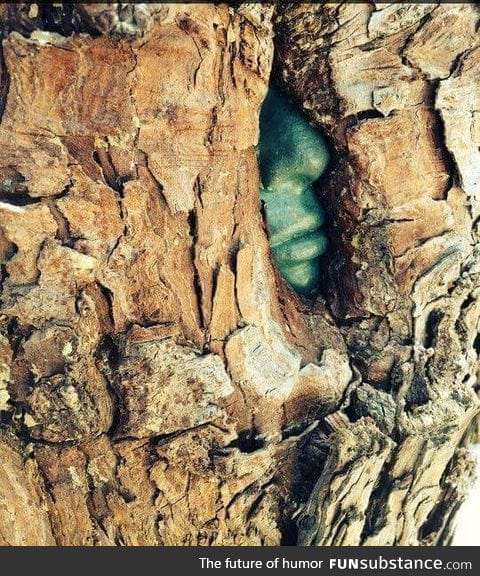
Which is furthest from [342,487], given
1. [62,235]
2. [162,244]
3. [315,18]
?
[315,18]

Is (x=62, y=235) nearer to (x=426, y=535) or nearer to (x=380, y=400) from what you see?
(x=380, y=400)

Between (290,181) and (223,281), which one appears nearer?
(223,281)

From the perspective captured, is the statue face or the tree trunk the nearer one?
the tree trunk

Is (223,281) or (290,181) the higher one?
(290,181)

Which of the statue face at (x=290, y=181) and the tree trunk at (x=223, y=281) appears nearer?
the tree trunk at (x=223, y=281)
